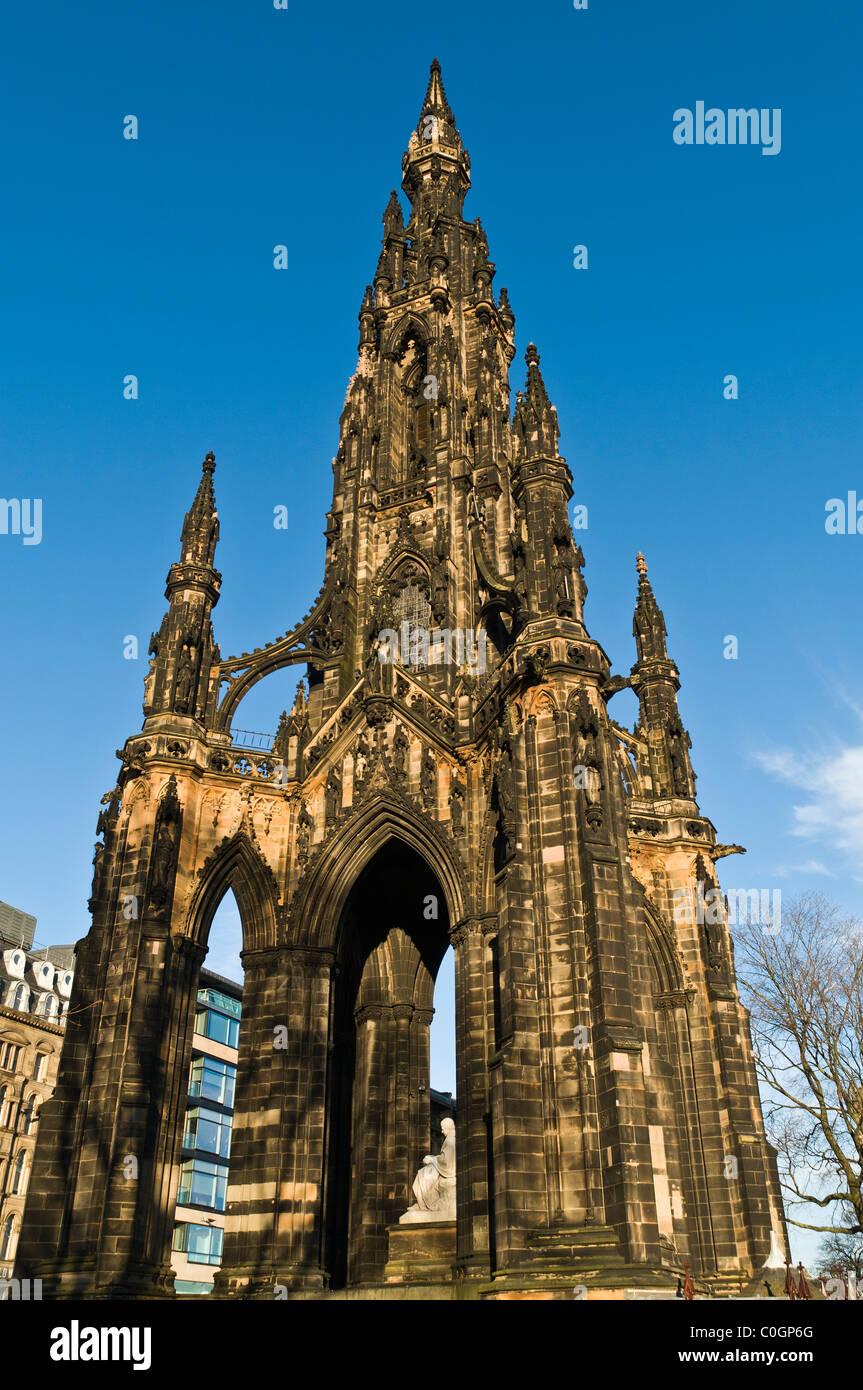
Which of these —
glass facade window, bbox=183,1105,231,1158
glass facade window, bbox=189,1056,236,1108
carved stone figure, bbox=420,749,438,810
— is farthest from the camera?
glass facade window, bbox=189,1056,236,1108

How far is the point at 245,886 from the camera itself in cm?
2427

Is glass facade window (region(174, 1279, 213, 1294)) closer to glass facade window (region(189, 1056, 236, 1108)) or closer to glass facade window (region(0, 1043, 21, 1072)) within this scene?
glass facade window (region(189, 1056, 236, 1108))

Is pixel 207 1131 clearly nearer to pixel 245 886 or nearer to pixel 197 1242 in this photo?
pixel 197 1242

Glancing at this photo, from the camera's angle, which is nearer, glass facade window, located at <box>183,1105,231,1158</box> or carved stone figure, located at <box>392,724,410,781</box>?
carved stone figure, located at <box>392,724,410,781</box>

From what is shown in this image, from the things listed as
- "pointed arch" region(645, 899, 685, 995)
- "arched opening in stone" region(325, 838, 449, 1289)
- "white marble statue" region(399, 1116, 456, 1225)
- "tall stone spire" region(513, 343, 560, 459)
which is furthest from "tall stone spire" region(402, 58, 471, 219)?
"white marble statue" region(399, 1116, 456, 1225)

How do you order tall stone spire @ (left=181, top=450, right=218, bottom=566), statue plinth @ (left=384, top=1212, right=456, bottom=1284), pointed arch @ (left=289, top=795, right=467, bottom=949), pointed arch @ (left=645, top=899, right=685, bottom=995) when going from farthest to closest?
1. tall stone spire @ (left=181, top=450, right=218, bottom=566)
2. pointed arch @ (left=645, top=899, right=685, bottom=995)
3. pointed arch @ (left=289, top=795, right=467, bottom=949)
4. statue plinth @ (left=384, top=1212, right=456, bottom=1284)

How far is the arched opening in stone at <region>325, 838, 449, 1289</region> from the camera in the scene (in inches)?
944

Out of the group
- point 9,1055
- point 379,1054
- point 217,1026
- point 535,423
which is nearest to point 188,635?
point 535,423

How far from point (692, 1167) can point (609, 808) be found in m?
8.96

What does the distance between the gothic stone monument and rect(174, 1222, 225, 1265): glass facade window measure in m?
30.6

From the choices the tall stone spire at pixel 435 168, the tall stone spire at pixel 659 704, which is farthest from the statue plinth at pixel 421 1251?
the tall stone spire at pixel 435 168

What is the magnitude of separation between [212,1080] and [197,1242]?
7.41 m

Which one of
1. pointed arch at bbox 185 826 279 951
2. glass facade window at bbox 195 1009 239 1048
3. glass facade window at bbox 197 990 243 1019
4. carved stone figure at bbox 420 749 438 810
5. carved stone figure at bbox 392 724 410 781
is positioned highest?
glass facade window at bbox 197 990 243 1019
